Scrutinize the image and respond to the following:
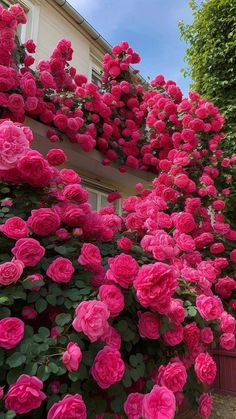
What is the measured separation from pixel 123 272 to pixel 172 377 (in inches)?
22.3

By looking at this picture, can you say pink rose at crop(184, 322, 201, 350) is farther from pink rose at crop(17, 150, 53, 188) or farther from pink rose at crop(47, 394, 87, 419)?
pink rose at crop(17, 150, 53, 188)

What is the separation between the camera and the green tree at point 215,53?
22.7 feet

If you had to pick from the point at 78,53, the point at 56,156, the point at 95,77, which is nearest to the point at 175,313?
the point at 56,156

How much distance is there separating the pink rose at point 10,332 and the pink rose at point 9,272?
162 millimetres

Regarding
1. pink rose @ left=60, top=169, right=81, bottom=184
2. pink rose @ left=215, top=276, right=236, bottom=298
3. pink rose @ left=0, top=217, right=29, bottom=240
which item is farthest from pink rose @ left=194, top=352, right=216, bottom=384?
pink rose @ left=215, top=276, right=236, bottom=298

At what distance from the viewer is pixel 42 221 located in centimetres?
183

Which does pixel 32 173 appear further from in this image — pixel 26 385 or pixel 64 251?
pixel 26 385

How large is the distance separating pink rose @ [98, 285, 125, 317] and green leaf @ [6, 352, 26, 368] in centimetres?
42

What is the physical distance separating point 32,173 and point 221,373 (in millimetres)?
3452

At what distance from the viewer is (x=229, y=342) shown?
2172mm

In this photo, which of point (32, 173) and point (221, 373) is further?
point (221, 373)

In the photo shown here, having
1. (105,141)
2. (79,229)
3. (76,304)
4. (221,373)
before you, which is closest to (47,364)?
(76,304)

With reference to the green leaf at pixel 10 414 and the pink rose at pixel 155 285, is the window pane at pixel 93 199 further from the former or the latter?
the green leaf at pixel 10 414

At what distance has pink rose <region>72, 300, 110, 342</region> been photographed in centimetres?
148
